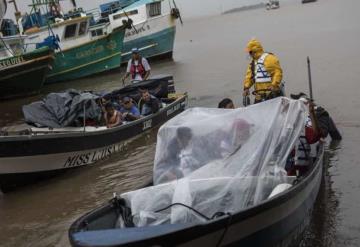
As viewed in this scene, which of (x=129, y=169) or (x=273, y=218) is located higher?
(x=273, y=218)

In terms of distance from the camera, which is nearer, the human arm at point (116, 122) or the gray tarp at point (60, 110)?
the gray tarp at point (60, 110)

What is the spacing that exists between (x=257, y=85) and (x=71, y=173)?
3523mm

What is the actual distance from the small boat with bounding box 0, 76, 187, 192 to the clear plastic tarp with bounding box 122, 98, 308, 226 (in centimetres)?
346

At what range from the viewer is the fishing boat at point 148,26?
97.0 ft

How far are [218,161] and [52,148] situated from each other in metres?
4.23

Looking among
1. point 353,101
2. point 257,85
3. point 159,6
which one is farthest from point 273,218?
point 159,6

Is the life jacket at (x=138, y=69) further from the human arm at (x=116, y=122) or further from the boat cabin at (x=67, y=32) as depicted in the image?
the boat cabin at (x=67, y=32)

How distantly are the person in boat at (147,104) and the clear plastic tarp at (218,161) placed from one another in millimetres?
5359

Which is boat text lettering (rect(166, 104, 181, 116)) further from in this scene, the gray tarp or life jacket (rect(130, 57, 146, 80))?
the gray tarp

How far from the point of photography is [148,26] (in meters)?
29.7

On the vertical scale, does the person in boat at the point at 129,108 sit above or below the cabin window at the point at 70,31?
below

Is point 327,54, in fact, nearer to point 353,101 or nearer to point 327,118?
point 353,101

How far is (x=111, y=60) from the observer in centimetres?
2670


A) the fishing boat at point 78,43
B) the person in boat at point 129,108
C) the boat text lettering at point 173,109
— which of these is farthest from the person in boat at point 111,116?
the fishing boat at point 78,43
